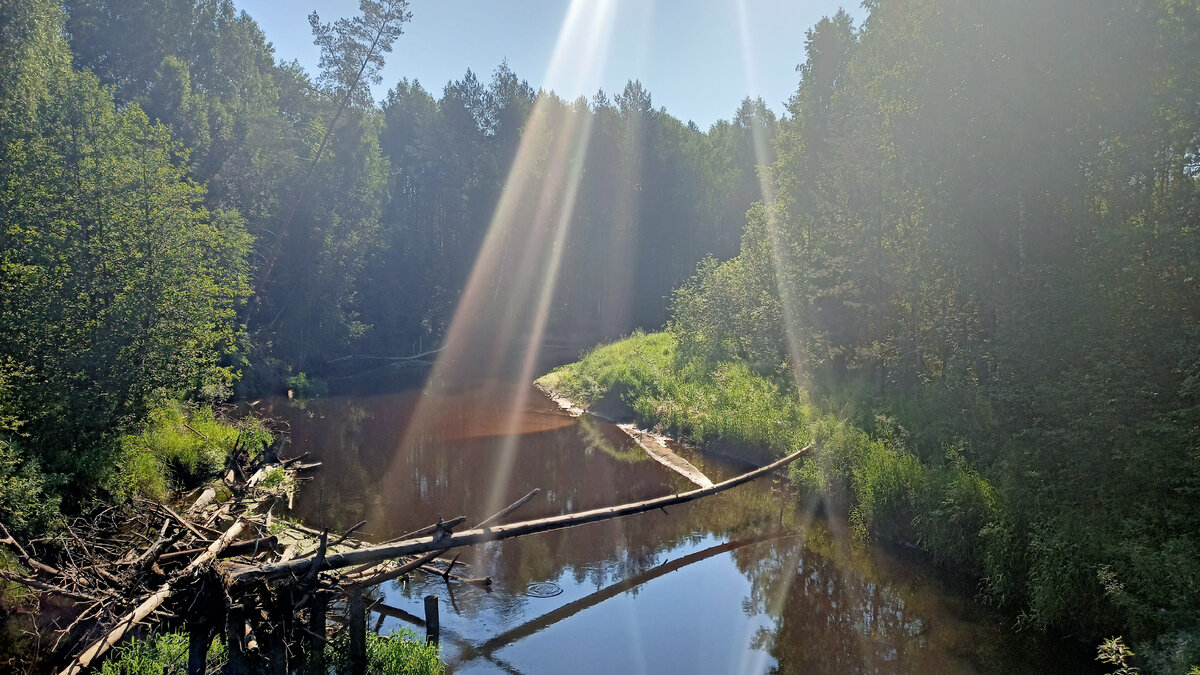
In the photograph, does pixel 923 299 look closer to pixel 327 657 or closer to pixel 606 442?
pixel 606 442

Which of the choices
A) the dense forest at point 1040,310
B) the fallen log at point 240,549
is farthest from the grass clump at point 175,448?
the dense forest at point 1040,310

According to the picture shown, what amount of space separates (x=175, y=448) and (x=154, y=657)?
9.05 meters

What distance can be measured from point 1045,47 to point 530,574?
12.9 meters

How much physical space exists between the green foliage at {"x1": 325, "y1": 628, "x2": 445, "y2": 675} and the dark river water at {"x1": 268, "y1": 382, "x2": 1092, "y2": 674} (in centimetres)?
70

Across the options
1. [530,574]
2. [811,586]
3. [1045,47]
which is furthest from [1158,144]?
[530,574]

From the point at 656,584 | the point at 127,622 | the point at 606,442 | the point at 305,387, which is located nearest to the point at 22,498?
the point at 127,622

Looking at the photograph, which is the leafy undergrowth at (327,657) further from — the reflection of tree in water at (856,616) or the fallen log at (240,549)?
the reflection of tree in water at (856,616)

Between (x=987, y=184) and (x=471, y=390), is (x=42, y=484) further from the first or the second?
(x=471, y=390)

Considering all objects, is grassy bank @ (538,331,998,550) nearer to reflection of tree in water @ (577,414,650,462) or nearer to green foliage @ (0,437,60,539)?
reflection of tree in water @ (577,414,650,462)

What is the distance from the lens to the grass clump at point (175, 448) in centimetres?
1325

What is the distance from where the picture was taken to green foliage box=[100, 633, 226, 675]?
24.5ft

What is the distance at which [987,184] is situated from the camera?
12.9 metres

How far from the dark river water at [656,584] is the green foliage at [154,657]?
2.32 m

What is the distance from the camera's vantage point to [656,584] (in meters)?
12.4
